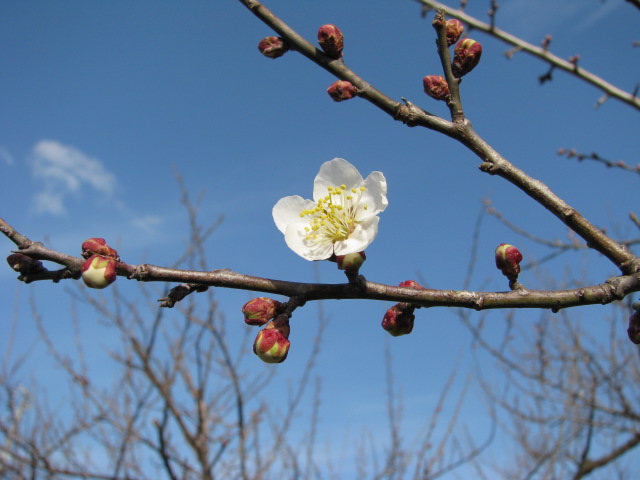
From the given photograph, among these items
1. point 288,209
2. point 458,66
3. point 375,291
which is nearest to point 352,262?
point 375,291

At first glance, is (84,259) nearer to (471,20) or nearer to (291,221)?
(291,221)

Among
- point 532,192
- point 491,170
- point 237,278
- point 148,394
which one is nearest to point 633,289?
point 532,192

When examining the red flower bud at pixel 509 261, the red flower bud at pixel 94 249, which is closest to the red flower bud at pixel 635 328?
the red flower bud at pixel 509 261

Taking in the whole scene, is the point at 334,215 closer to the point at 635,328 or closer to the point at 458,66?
the point at 458,66

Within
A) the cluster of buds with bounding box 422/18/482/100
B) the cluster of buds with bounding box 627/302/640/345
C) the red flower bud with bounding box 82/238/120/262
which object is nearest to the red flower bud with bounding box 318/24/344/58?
the cluster of buds with bounding box 422/18/482/100

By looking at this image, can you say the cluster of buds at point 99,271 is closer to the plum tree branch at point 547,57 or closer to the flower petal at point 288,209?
the flower petal at point 288,209
